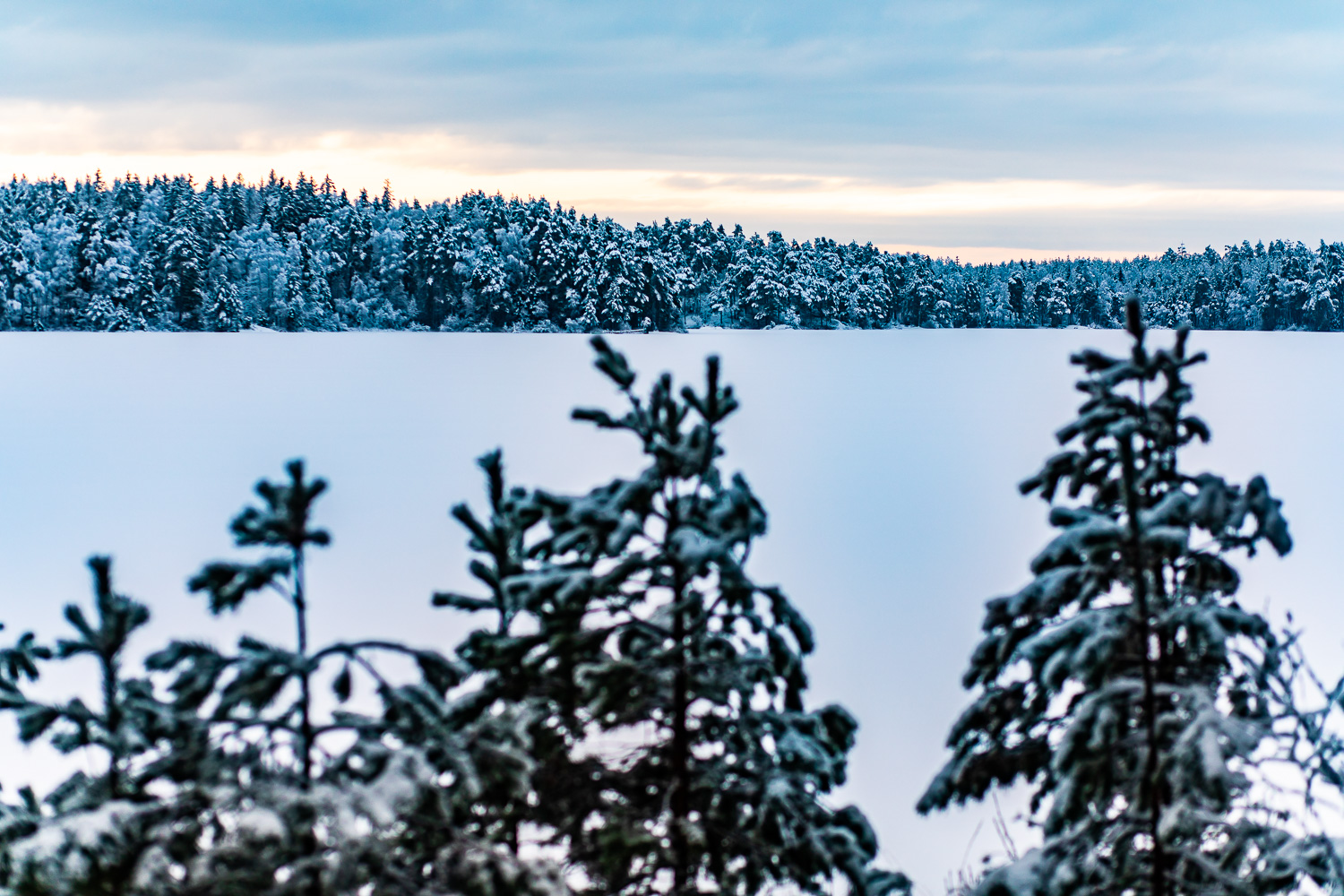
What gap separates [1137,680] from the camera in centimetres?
602

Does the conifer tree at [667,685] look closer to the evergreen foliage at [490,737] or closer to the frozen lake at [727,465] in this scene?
the evergreen foliage at [490,737]

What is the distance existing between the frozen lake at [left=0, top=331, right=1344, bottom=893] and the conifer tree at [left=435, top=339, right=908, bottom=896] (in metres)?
9.31

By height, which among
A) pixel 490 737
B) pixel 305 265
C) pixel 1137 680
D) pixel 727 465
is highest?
pixel 305 265

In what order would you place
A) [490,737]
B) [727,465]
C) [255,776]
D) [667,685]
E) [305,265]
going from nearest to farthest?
[255,776] → [490,737] → [667,685] → [727,465] → [305,265]

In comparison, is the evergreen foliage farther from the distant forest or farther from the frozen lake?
the distant forest

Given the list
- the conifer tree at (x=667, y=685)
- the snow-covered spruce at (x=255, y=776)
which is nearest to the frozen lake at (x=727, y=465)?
the conifer tree at (x=667, y=685)

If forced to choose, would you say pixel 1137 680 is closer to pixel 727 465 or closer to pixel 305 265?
pixel 727 465

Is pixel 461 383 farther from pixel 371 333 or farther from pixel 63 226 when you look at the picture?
pixel 371 333

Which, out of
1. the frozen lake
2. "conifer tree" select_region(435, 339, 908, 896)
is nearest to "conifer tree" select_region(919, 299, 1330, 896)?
"conifer tree" select_region(435, 339, 908, 896)

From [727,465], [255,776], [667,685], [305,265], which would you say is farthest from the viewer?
[305,265]

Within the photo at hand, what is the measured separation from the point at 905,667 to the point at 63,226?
123 meters

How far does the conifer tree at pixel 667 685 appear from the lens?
20.9ft

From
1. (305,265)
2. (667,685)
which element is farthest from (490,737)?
(305,265)

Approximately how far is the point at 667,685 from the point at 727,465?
156 feet
